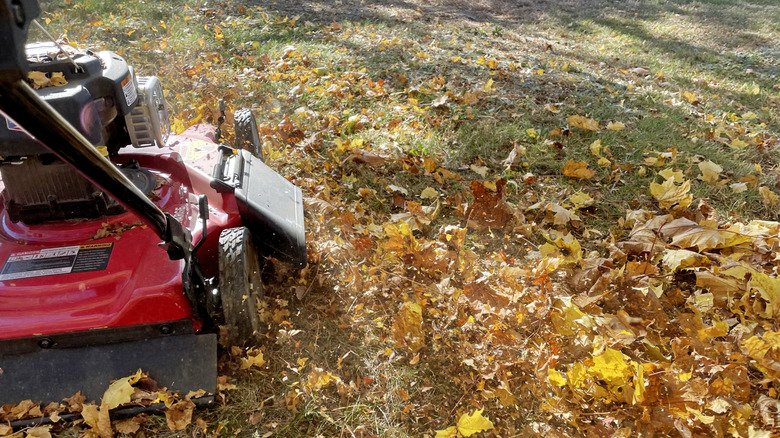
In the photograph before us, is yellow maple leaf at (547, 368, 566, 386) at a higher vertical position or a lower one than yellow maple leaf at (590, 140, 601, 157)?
lower

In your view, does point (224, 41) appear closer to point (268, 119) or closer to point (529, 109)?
point (268, 119)

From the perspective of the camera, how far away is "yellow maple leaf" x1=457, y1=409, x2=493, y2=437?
1.63m

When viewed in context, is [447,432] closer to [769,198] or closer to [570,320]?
[570,320]

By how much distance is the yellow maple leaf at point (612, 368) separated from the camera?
5.53 feet

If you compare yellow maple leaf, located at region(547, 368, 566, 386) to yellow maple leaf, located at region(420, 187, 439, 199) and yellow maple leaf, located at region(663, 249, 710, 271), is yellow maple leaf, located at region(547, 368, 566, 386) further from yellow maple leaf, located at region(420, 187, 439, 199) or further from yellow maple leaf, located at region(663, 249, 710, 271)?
yellow maple leaf, located at region(420, 187, 439, 199)

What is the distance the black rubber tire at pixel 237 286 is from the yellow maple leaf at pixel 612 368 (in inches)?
50.5

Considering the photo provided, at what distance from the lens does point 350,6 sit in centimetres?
727

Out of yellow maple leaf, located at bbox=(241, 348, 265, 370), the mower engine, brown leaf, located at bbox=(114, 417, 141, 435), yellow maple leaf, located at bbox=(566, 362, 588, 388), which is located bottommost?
brown leaf, located at bbox=(114, 417, 141, 435)

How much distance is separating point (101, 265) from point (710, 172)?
332 centimetres

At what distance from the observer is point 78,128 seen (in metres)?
1.65

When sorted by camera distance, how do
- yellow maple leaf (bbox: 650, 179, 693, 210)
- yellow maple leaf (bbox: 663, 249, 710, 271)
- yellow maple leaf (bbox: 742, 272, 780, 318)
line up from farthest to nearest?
yellow maple leaf (bbox: 650, 179, 693, 210) → yellow maple leaf (bbox: 663, 249, 710, 271) → yellow maple leaf (bbox: 742, 272, 780, 318)

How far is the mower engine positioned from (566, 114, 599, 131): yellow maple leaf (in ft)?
9.00

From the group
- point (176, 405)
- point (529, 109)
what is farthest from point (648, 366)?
point (529, 109)

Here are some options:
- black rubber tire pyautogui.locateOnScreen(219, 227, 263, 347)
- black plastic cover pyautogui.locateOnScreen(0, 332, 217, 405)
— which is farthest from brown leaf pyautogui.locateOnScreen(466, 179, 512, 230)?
black plastic cover pyautogui.locateOnScreen(0, 332, 217, 405)
